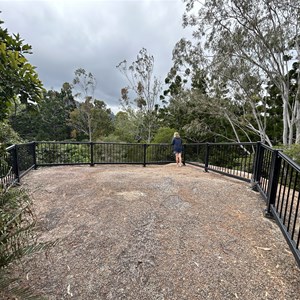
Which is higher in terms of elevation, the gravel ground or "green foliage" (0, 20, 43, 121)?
"green foliage" (0, 20, 43, 121)

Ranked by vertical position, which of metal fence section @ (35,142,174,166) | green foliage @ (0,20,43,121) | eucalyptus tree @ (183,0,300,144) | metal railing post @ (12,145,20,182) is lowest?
metal fence section @ (35,142,174,166)

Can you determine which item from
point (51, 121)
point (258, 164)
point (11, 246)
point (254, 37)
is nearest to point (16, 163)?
point (11, 246)

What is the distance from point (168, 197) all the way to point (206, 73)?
11.2m

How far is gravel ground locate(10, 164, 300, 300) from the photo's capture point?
1566 mm

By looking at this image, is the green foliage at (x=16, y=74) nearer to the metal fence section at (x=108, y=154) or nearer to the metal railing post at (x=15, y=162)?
the metal railing post at (x=15, y=162)

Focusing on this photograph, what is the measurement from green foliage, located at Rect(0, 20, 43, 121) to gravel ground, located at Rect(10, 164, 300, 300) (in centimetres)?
150

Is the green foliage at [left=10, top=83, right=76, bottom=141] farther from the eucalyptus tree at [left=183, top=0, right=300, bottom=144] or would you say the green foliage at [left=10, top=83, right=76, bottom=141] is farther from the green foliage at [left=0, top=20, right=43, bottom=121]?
the green foliage at [left=0, top=20, right=43, bottom=121]

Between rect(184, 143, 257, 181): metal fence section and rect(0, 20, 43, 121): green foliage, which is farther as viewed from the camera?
rect(184, 143, 257, 181): metal fence section

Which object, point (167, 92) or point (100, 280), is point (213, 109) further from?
point (100, 280)

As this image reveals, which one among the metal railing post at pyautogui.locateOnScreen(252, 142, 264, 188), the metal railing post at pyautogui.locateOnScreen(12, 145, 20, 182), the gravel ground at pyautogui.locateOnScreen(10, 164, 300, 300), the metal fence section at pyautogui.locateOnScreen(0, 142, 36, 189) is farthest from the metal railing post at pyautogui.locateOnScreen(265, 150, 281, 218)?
the metal railing post at pyautogui.locateOnScreen(12, 145, 20, 182)

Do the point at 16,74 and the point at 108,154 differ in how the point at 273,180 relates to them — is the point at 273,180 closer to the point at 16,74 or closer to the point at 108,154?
the point at 16,74

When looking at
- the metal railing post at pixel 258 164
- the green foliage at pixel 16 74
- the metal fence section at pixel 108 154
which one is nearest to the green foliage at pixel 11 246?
the green foliage at pixel 16 74

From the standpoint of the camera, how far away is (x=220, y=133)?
15.7m

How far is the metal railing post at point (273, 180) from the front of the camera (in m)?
2.48
